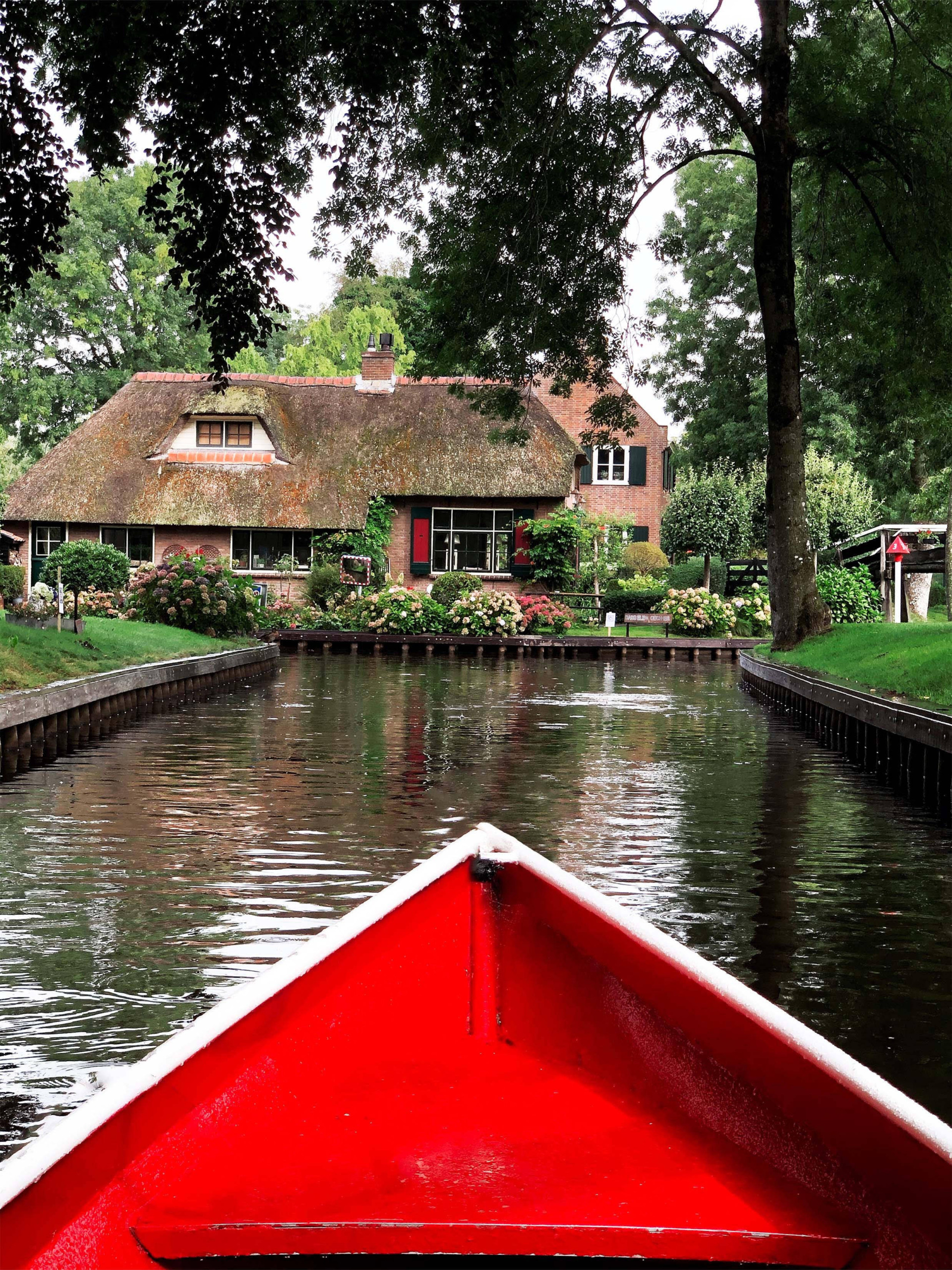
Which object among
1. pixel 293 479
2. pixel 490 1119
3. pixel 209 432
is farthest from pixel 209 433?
pixel 490 1119

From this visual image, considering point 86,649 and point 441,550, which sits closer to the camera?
point 86,649

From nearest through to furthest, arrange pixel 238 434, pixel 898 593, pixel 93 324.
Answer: pixel 898 593 → pixel 238 434 → pixel 93 324

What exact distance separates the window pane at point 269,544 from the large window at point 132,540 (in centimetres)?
290

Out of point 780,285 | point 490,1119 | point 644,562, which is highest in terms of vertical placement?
point 780,285

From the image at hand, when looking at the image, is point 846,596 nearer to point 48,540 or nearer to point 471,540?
point 471,540

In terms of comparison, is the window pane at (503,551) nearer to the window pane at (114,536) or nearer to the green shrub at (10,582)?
the window pane at (114,536)

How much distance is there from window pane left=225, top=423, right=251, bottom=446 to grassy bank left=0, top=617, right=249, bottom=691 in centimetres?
1667

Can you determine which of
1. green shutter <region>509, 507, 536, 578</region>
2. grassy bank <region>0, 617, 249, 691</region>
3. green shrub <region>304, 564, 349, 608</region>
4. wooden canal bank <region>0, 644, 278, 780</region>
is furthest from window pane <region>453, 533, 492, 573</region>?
wooden canal bank <region>0, 644, 278, 780</region>

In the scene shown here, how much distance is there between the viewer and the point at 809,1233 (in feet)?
9.46

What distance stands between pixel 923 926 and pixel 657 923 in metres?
1.26

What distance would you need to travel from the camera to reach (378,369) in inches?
1610

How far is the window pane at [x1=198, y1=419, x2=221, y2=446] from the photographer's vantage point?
128 ft

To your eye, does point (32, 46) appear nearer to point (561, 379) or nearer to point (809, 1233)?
point (809, 1233)

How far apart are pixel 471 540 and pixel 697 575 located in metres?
6.39
